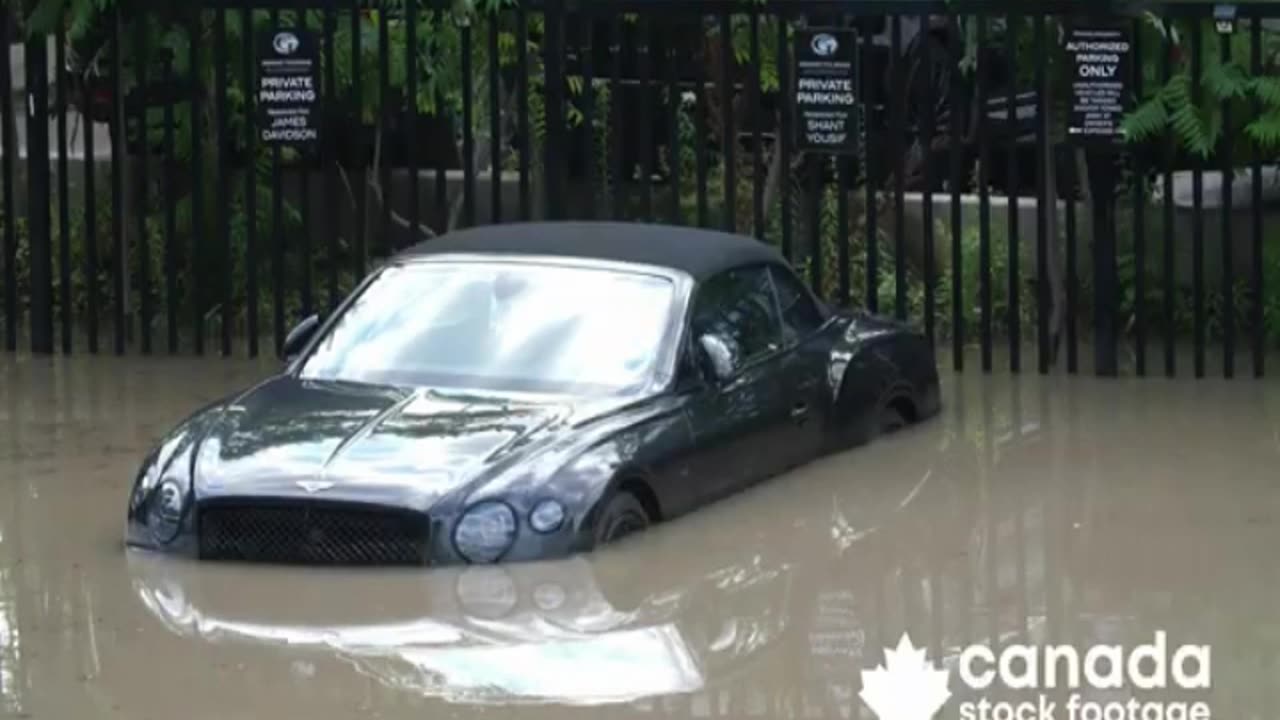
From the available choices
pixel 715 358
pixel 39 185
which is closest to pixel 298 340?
pixel 715 358

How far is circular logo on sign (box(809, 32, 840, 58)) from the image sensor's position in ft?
50.5

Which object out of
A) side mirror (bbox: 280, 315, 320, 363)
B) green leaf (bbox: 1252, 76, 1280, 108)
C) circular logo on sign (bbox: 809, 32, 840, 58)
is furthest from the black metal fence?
side mirror (bbox: 280, 315, 320, 363)

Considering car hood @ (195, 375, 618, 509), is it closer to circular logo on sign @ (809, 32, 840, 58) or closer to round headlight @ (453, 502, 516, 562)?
round headlight @ (453, 502, 516, 562)

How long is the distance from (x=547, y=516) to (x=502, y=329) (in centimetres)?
171

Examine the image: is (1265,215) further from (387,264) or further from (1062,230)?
(387,264)

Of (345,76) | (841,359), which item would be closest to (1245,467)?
(841,359)

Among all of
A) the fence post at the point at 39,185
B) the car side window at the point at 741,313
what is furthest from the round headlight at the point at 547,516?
the fence post at the point at 39,185

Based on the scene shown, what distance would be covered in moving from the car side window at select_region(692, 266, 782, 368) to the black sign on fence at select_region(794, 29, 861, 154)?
315cm

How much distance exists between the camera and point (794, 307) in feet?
41.6

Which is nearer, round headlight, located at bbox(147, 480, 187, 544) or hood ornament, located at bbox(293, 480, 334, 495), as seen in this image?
hood ornament, located at bbox(293, 480, 334, 495)

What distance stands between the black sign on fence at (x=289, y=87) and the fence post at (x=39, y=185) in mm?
1524

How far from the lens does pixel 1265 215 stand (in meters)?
16.0

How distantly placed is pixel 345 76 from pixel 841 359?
511 cm

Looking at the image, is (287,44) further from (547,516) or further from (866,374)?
(547,516)
